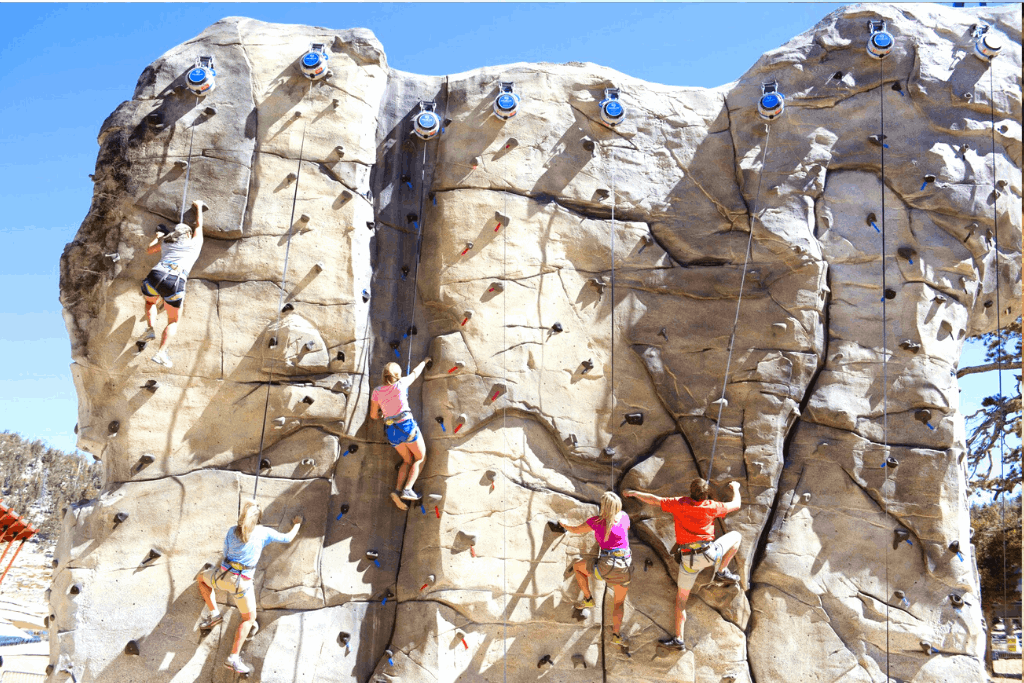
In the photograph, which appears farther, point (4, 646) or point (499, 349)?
point (4, 646)

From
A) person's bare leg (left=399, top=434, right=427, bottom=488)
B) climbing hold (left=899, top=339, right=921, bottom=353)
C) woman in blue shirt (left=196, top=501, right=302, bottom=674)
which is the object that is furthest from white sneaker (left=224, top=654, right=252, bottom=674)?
climbing hold (left=899, top=339, right=921, bottom=353)

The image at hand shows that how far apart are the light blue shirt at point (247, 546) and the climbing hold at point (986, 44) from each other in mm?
8337

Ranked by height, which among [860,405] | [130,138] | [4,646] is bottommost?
[4,646]

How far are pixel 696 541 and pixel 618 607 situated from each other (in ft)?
3.01

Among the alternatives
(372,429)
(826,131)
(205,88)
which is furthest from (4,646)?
(826,131)

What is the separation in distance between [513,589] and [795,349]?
345 centimetres

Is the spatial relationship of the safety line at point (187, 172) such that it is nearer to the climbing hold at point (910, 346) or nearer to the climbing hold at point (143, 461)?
the climbing hold at point (143, 461)

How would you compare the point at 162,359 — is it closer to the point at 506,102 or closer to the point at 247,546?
the point at 247,546

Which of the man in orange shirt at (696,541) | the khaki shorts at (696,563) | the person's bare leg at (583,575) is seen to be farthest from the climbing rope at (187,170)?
the khaki shorts at (696,563)

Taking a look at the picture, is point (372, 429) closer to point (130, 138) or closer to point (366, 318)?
point (366, 318)

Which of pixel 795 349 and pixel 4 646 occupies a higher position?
pixel 795 349

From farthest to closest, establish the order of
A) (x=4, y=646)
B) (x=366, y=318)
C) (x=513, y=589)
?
(x=4, y=646) < (x=366, y=318) < (x=513, y=589)

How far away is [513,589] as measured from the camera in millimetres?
7766

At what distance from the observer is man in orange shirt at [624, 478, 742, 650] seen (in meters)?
7.47
